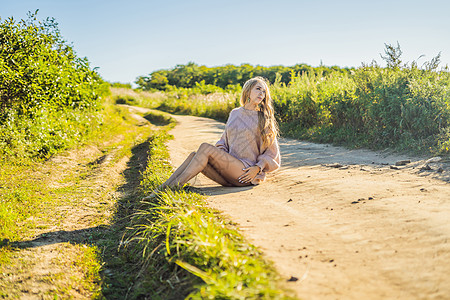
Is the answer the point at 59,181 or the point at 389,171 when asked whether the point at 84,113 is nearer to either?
the point at 59,181

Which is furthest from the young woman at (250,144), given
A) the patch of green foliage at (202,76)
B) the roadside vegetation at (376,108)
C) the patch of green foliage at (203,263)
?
the patch of green foliage at (202,76)

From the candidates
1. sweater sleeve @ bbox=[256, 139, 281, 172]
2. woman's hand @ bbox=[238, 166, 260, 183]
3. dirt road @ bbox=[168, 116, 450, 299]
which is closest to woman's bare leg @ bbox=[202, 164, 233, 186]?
dirt road @ bbox=[168, 116, 450, 299]

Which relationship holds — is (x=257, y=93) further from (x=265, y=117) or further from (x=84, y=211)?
(x=84, y=211)

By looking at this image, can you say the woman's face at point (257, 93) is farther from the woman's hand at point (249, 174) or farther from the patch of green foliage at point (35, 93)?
the patch of green foliage at point (35, 93)

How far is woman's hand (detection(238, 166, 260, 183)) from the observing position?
5.18 meters

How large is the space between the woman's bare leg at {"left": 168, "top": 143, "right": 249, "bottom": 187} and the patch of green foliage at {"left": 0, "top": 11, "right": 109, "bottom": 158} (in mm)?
4218

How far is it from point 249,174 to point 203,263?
8.56ft

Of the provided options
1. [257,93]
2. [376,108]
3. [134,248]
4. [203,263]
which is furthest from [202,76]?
[203,263]

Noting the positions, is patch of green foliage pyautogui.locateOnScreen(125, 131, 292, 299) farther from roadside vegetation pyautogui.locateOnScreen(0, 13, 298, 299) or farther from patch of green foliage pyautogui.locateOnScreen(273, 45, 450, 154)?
patch of green foliage pyautogui.locateOnScreen(273, 45, 450, 154)

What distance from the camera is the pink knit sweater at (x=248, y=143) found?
5.31 m

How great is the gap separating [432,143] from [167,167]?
16.0ft

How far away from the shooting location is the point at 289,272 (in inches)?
102

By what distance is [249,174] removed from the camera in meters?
5.20

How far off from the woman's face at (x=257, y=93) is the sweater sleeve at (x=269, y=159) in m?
0.66
